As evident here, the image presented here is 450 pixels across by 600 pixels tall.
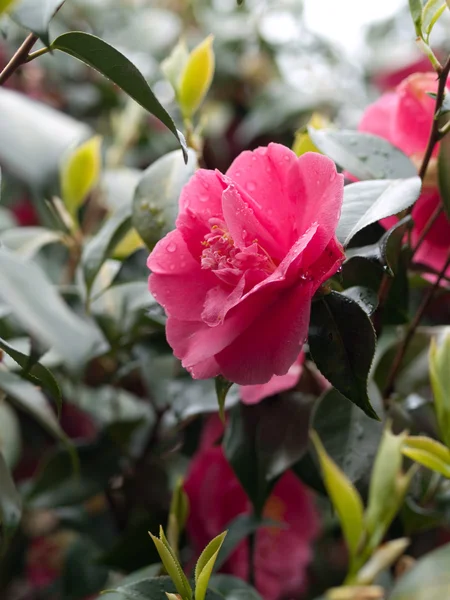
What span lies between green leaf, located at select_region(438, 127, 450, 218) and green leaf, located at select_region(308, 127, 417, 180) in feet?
0.06

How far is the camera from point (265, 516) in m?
0.70

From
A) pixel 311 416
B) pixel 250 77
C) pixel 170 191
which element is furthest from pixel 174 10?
pixel 311 416

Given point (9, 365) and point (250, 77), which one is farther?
point (250, 77)

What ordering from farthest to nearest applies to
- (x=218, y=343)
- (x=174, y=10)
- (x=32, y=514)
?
(x=174, y=10) → (x=32, y=514) → (x=218, y=343)

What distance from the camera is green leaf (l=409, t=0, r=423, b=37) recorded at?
0.45 meters

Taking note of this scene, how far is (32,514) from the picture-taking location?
0.86 m

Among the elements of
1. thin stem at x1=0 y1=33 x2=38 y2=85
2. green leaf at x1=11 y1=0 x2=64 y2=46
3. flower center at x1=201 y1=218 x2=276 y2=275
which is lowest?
→ flower center at x1=201 y1=218 x2=276 y2=275

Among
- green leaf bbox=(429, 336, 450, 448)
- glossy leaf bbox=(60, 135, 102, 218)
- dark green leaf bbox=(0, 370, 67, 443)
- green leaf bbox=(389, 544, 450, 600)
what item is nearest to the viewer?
green leaf bbox=(389, 544, 450, 600)

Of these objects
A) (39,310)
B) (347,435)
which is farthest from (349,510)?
(39,310)

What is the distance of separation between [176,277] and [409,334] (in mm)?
213

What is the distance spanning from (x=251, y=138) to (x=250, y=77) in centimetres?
16

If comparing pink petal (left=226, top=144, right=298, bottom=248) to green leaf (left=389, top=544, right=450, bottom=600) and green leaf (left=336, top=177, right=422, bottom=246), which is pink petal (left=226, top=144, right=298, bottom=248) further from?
green leaf (left=389, top=544, right=450, bottom=600)

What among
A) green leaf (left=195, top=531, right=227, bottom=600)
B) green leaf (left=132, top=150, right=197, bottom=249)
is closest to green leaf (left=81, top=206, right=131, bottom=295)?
green leaf (left=132, top=150, right=197, bottom=249)

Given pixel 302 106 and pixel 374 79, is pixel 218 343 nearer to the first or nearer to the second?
pixel 302 106
